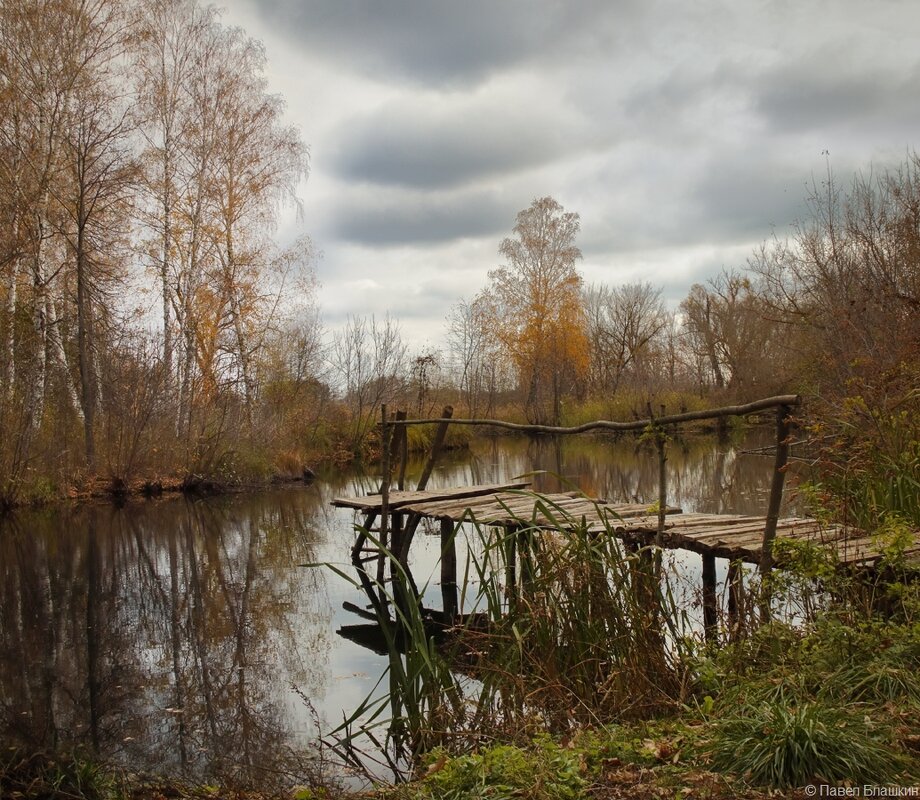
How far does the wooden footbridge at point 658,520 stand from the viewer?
5.05 metres

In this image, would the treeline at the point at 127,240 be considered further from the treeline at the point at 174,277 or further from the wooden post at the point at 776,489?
the wooden post at the point at 776,489

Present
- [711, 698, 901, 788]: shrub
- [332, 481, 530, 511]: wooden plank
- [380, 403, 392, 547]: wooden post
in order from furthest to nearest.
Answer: [332, 481, 530, 511]: wooden plank → [380, 403, 392, 547]: wooden post → [711, 698, 901, 788]: shrub

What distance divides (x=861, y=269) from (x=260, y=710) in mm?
14201

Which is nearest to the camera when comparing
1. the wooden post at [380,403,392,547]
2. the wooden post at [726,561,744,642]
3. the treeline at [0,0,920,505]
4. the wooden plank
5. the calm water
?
the wooden post at [726,561,744,642]

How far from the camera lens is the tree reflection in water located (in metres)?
5.20

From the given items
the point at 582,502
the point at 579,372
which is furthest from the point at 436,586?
the point at 579,372

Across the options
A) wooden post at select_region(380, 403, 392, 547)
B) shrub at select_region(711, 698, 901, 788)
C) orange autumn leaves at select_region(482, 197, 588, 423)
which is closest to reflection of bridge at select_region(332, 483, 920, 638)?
wooden post at select_region(380, 403, 392, 547)

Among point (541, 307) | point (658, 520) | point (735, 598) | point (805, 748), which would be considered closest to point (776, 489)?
point (735, 598)

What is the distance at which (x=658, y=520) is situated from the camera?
20.3 ft

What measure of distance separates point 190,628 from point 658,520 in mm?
4459

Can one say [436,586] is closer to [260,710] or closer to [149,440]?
[260,710]

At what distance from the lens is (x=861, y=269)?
630 inches

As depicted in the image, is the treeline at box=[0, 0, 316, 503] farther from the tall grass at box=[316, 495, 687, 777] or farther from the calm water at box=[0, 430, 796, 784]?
the tall grass at box=[316, 495, 687, 777]

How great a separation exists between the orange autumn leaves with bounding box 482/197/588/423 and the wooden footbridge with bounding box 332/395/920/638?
2843cm
